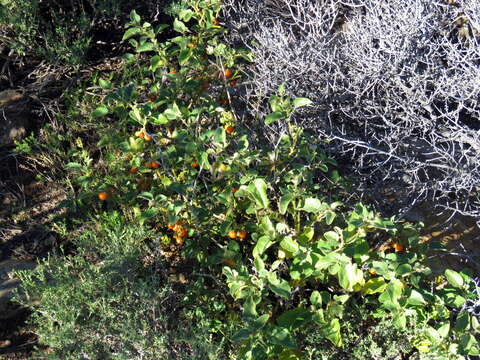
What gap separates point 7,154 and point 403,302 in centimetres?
289

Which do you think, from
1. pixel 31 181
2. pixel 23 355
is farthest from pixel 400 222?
pixel 31 181

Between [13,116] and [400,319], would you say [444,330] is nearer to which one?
[400,319]

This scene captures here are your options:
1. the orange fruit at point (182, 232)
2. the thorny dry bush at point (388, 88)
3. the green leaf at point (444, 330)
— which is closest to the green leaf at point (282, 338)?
the green leaf at point (444, 330)

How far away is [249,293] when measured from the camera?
218 cm

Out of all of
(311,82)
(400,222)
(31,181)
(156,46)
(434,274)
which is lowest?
(434,274)

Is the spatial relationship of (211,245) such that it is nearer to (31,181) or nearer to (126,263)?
(126,263)

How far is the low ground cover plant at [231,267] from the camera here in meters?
2.21

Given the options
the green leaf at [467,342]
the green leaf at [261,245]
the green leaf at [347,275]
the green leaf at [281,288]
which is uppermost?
the green leaf at [261,245]

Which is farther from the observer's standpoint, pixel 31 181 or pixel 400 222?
pixel 31 181

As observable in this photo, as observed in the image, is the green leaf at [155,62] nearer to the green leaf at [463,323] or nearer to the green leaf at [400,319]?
the green leaf at [400,319]

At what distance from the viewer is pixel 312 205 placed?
2.31 meters

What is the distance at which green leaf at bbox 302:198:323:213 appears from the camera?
2293 millimetres

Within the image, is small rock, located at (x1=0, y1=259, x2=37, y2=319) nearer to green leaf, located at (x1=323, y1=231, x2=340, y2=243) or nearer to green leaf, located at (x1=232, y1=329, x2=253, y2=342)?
green leaf, located at (x1=232, y1=329, x2=253, y2=342)

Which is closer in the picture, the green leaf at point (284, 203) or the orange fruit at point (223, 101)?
the green leaf at point (284, 203)
